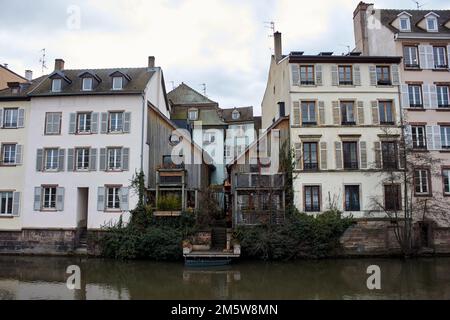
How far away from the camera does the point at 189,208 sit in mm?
22203

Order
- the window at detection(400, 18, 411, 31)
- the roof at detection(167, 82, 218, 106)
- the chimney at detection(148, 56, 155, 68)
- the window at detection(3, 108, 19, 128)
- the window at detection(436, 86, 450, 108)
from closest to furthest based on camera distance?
the window at detection(436, 86, 450, 108)
the window at detection(3, 108, 19, 128)
the window at detection(400, 18, 411, 31)
the chimney at detection(148, 56, 155, 68)
the roof at detection(167, 82, 218, 106)

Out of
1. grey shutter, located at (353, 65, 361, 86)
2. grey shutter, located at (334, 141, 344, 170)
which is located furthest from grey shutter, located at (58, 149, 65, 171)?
grey shutter, located at (353, 65, 361, 86)

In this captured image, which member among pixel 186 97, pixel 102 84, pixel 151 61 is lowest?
pixel 102 84

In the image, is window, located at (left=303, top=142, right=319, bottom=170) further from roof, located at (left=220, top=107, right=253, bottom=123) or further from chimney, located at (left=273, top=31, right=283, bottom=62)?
roof, located at (left=220, top=107, right=253, bottom=123)

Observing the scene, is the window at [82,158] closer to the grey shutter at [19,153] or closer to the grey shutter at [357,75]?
the grey shutter at [19,153]

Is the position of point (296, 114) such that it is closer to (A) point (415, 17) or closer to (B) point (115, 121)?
(B) point (115, 121)

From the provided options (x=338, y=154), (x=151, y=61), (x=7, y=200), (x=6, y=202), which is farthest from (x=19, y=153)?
(x=338, y=154)

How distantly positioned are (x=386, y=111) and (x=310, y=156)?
18.7ft

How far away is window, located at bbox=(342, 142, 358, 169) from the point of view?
23281mm

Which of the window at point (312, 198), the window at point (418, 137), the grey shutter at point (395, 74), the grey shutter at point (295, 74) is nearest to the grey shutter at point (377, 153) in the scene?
the window at point (418, 137)

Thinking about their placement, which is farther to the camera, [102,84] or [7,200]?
[102,84]

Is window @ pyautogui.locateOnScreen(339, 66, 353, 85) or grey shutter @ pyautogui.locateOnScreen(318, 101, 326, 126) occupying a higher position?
window @ pyautogui.locateOnScreen(339, 66, 353, 85)

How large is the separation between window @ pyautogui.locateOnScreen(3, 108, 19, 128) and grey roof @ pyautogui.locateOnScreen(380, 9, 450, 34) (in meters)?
25.3

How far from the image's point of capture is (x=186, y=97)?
4212 centimetres
